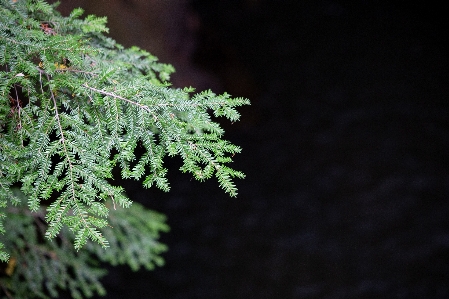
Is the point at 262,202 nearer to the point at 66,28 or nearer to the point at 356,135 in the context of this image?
the point at 356,135

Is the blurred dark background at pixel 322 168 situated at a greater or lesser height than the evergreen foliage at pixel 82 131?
greater

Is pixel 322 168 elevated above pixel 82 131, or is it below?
above

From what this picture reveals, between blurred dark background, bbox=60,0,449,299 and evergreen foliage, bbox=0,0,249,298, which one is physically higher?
blurred dark background, bbox=60,0,449,299

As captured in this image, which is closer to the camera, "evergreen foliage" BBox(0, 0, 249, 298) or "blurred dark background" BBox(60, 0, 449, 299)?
"evergreen foliage" BBox(0, 0, 249, 298)

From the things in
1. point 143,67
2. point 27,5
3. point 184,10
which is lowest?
point 27,5

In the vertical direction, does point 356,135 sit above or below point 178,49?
above

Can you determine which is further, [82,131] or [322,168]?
[322,168]

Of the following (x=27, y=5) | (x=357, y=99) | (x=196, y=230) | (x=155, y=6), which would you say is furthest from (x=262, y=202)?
(x=27, y=5)

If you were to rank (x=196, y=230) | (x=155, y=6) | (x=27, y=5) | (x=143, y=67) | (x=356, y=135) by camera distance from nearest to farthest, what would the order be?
(x=27, y=5), (x=143, y=67), (x=155, y=6), (x=356, y=135), (x=196, y=230)
